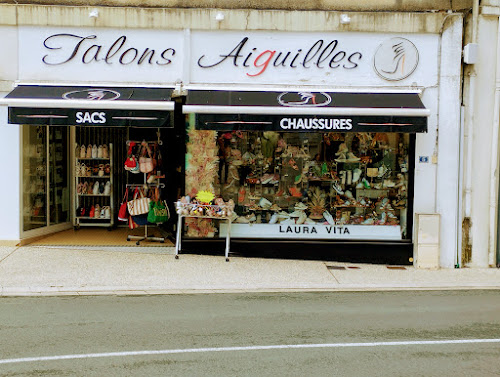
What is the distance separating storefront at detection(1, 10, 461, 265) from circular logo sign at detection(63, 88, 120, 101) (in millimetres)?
36

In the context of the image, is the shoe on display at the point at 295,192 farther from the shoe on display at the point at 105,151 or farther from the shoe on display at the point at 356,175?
the shoe on display at the point at 105,151

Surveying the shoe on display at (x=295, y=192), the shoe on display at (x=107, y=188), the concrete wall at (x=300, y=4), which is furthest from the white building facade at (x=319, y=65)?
the shoe on display at (x=107, y=188)

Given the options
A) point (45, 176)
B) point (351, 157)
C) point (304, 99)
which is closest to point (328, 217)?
point (351, 157)

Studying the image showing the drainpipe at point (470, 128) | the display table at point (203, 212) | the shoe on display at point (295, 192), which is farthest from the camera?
the shoe on display at point (295, 192)

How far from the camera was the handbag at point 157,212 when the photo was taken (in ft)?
39.2

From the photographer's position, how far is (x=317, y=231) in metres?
11.7

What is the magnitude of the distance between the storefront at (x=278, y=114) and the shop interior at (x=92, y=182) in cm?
29

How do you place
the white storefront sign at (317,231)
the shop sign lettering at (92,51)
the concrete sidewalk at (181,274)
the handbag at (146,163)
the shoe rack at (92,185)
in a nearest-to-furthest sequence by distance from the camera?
1. the concrete sidewalk at (181,274)
2. the shop sign lettering at (92,51)
3. the white storefront sign at (317,231)
4. the handbag at (146,163)
5. the shoe rack at (92,185)

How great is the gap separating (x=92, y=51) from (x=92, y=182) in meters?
3.55

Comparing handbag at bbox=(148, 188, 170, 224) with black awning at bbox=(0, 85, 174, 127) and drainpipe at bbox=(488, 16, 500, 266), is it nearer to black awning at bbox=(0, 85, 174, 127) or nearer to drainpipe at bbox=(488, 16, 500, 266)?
black awning at bbox=(0, 85, 174, 127)

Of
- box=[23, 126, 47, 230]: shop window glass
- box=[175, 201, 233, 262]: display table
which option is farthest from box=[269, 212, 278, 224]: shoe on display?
box=[23, 126, 47, 230]: shop window glass

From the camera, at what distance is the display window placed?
1173cm

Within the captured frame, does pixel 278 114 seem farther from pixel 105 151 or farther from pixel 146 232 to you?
pixel 105 151

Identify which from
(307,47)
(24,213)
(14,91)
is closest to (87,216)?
(24,213)
